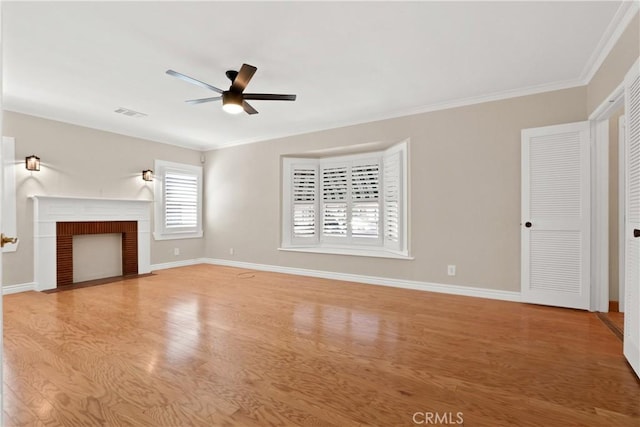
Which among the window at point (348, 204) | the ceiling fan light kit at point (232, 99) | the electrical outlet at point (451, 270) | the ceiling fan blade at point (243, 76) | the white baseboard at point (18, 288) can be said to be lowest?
the white baseboard at point (18, 288)

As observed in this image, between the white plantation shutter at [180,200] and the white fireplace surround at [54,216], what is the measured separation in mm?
672

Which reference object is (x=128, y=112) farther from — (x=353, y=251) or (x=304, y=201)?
(x=353, y=251)

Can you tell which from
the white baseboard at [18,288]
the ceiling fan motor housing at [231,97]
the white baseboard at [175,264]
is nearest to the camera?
the ceiling fan motor housing at [231,97]

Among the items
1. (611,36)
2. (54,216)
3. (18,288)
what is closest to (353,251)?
(611,36)

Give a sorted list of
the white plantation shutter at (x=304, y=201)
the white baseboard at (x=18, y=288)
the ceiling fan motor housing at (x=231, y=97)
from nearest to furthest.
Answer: the ceiling fan motor housing at (x=231, y=97)
the white baseboard at (x=18, y=288)
the white plantation shutter at (x=304, y=201)

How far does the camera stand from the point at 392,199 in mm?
4910

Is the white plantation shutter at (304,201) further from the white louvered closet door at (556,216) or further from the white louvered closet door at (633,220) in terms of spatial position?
the white louvered closet door at (633,220)

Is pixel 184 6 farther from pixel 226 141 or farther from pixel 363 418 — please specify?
pixel 226 141

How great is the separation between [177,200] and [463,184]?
521cm

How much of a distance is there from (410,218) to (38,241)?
5283mm

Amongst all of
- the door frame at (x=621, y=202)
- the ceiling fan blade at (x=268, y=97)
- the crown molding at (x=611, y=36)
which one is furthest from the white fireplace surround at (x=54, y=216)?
the door frame at (x=621, y=202)

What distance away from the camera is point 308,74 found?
132 inches

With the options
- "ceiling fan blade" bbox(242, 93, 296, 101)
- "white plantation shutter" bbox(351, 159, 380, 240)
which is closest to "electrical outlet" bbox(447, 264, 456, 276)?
"white plantation shutter" bbox(351, 159, 380, 240)

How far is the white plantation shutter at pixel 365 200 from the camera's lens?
5242 millimetres
